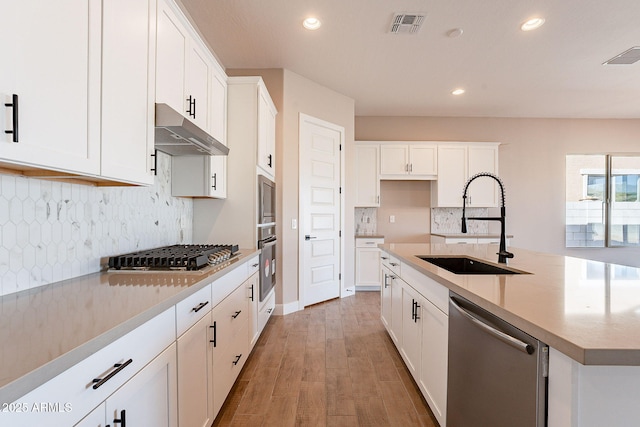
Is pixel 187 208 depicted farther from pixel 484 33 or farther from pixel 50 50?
pixel 484 33

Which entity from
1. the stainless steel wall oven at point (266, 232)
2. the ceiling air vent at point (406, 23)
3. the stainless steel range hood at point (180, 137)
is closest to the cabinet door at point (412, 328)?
the stainless steel wall oven at point (266, 232)

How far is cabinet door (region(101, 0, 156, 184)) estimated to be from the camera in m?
1.21

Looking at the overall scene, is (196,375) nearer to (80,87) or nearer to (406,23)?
(80,87)

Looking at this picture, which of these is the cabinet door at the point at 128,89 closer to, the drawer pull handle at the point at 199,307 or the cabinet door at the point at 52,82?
the cabinet door at the point at 52,82

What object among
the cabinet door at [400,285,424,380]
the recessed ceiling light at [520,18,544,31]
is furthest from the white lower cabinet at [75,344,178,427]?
A: the recessed ceiling light at [520,18,544,31]

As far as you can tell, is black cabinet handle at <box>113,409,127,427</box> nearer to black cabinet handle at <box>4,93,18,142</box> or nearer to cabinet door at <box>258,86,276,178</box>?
black cabinet handle at <box>4,93,18,142</box>

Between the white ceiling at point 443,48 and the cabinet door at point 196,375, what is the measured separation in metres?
2.58

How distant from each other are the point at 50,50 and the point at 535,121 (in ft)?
22.0

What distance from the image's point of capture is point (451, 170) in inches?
203

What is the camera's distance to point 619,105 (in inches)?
192

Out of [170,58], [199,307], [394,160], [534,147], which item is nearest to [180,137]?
[170,58]

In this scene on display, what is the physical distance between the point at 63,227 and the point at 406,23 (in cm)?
302

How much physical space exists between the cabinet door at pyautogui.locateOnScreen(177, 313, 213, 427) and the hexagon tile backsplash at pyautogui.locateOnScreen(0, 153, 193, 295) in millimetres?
Result: 642

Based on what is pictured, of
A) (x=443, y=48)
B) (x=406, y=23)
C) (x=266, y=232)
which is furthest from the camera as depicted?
(x=443, y=48)
